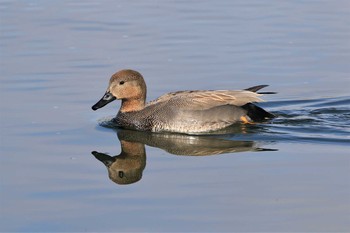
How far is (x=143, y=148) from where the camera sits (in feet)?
37.5

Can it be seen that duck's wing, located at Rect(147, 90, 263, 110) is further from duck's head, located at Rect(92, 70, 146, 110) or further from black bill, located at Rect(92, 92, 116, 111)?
black bill, located at Rect(92, 92, 116, 111)

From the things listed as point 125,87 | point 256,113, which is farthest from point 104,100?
point 256,113

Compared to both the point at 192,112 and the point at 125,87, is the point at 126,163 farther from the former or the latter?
the point at 125,87

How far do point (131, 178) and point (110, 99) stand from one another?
2648 mm

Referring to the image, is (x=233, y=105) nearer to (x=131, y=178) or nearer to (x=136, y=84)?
(x=136, y=84)

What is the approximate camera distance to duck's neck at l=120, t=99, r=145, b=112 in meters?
12.6

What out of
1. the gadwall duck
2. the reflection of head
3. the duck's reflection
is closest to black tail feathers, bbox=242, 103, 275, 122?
the gadwall duck

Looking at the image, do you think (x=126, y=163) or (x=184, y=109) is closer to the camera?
(x=126, y=163)

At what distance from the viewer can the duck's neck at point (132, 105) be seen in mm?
12609

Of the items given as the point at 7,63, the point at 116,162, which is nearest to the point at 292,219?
the point at 116,162

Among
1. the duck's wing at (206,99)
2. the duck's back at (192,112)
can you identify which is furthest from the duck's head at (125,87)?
the duck's wing at (206,99)

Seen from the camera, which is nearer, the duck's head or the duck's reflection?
the duck's reflection

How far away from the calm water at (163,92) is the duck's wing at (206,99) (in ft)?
1.18

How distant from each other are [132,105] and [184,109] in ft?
2.53
